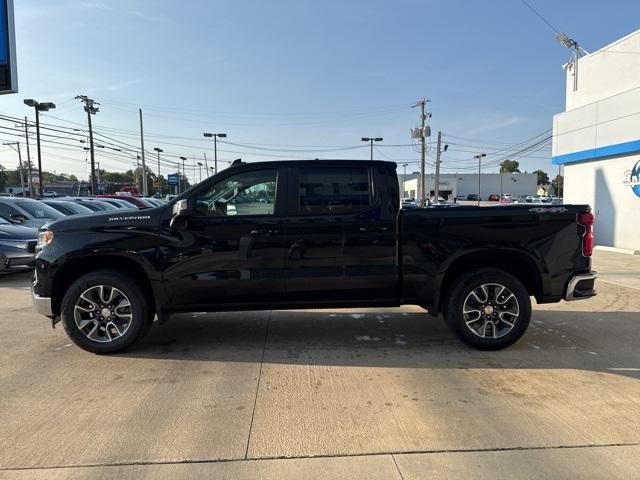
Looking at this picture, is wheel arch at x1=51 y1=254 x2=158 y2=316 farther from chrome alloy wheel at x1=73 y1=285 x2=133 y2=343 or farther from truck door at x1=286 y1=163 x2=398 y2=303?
truck door at x1=286 y1=163 x2=398 y2=303

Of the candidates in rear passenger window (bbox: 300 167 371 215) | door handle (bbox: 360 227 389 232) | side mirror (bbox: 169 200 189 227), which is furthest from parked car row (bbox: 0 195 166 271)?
door handle (bbox: 360 227 389 232)

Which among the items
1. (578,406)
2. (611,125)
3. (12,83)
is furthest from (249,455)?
(611,125)

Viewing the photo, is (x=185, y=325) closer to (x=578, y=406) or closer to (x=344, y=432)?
(x=344, y=432)

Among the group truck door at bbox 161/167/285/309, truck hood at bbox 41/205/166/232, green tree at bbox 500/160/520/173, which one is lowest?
truck door at bbox 161/167/285/309

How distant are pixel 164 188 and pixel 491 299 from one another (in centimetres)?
12719

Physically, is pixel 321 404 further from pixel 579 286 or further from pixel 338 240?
pixel 579 286

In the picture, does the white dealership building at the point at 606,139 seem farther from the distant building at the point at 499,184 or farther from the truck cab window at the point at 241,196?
the distant building at the point at 499,184

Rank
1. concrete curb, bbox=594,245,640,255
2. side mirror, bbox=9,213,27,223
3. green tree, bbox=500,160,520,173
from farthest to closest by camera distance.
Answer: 1. green tree, bbox=500,160,520,173
2. concrete curb, bbox=594,245,640,255
3. side mirror, bbox=9,213,27,223

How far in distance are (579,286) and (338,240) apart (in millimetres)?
2639

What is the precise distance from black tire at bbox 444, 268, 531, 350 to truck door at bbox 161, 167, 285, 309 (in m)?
1.88

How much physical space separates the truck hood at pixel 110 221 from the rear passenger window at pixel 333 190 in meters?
1.49

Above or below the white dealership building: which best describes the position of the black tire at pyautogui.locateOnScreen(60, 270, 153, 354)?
below

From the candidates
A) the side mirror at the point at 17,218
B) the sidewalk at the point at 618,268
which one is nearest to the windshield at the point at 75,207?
the side mirror at the point at 17,218

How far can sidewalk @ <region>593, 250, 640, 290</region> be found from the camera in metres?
9.83
